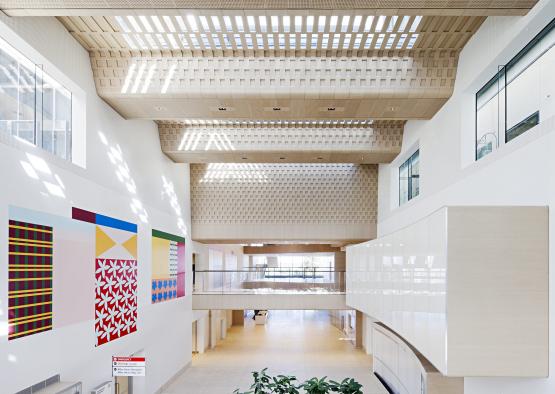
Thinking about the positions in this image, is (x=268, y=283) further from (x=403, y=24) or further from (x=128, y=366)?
(x=403, y=24)

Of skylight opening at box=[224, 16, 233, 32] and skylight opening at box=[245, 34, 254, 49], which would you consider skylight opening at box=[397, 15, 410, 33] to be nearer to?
skylight opening at box=[245, 34, 254, 49]

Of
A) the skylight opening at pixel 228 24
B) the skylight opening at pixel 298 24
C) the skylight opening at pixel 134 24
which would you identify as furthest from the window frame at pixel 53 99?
the skylight opening at pixel 298 24

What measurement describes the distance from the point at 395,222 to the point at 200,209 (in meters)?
7.23

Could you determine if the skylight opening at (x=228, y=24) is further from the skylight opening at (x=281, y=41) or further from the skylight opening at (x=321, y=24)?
the skylight opening at (x=321, y=24)

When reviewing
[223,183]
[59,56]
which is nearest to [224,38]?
[59,56]

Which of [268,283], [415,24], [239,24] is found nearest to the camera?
[415,24]

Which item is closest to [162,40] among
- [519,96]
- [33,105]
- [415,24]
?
[33,105]

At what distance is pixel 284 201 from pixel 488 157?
468 inches

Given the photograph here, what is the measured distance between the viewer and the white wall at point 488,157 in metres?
6.18

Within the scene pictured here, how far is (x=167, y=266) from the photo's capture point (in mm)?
15422

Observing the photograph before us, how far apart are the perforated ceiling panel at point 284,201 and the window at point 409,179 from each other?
318cm

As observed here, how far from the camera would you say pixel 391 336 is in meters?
14.5

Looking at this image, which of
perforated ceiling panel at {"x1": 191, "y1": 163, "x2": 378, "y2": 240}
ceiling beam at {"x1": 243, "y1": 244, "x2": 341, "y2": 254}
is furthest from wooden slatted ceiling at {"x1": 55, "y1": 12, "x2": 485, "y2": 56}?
ceiling beam at {"x1": 243, "y1": 244, "x2": 341, "y2": 254}

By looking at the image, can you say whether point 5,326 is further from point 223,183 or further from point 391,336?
point 223,183
